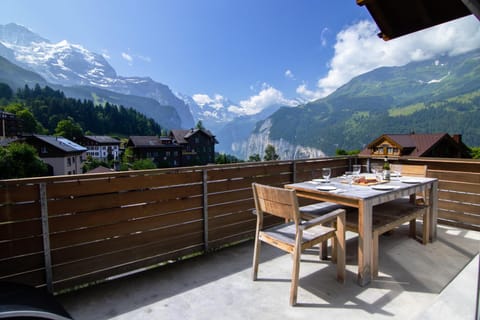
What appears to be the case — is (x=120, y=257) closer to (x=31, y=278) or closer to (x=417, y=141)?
(x=31, y=278)

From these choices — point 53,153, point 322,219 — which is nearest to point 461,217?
point 322,219

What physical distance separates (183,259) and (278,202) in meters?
1.36

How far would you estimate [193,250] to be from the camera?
286 cm

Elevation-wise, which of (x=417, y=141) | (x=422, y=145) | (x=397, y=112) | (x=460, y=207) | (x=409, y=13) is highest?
(x=397, y=112)

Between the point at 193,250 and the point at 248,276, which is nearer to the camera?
the point at 248,276

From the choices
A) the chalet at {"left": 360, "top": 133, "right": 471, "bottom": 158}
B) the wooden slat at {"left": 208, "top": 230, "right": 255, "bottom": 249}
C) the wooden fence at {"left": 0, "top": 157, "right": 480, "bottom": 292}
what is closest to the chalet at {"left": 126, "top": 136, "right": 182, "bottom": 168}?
the chalet at {"left": 360, "top": 133, "right": 471, "bottom": 158}

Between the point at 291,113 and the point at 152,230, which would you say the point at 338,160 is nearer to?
the point at 152,230

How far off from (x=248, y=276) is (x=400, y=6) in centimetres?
247

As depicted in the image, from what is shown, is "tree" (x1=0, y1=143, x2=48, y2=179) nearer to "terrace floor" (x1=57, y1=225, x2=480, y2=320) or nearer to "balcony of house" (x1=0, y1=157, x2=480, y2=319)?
"balcony of house" (x1=0, y1=157, x2=480, y2=319)

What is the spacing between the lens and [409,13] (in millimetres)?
1925

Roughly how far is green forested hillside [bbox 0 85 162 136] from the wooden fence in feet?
221

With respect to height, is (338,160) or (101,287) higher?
(338,160)

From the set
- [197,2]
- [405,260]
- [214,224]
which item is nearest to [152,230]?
[214,224]

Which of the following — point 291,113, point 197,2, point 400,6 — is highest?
point 291,113
